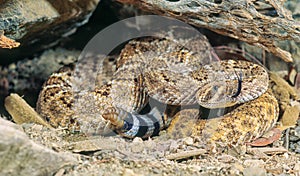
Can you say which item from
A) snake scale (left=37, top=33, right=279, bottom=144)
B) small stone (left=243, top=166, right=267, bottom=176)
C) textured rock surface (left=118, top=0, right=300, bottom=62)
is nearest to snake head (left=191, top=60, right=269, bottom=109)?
snake scale (left=37, top=33, right=279, bottom=144)

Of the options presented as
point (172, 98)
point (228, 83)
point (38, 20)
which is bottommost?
point (172, 98)

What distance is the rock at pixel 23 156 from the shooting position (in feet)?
7.02

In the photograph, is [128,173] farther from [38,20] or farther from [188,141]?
[38,20]

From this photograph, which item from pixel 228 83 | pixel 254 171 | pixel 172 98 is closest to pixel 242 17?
pixel 228 83

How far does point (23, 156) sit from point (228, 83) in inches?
73.4

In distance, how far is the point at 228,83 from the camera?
3527 millimetres

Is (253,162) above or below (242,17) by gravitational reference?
below

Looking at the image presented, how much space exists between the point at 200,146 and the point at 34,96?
6.49 feet

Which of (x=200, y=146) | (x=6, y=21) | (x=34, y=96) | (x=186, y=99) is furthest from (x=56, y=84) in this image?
(x=200, y=146)

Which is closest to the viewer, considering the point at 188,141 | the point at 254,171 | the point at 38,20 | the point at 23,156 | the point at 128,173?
the point at 23,156

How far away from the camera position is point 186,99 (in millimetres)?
3586

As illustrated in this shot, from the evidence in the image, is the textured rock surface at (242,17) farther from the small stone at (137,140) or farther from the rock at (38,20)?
the small stone at (137,140)

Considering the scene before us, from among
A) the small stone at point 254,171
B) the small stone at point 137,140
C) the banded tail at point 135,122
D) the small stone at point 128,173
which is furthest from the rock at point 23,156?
the small stone at point 254,171

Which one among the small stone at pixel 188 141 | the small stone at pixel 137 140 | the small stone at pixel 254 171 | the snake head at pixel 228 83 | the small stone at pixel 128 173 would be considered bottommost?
the small stone at pixel 137 140
